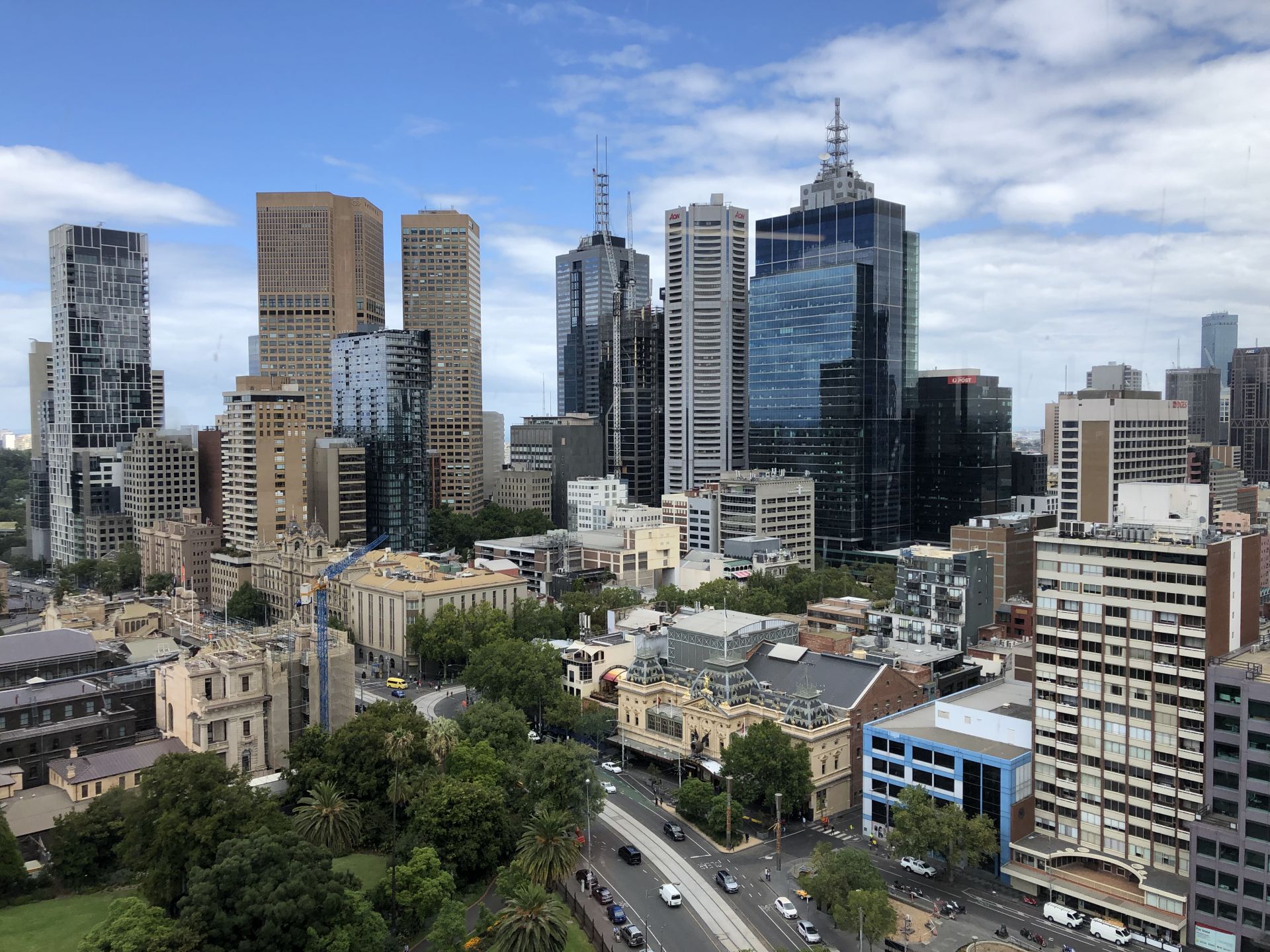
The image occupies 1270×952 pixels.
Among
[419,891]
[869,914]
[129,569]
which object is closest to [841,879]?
[869,914]

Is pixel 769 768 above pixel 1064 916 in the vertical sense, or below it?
above

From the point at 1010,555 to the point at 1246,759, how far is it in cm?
7602

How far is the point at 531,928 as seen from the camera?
178 feet

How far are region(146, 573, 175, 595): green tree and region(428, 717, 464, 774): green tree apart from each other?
4088 inches

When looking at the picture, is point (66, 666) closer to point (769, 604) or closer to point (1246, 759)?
point (769, 604)

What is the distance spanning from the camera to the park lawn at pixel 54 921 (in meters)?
56.8

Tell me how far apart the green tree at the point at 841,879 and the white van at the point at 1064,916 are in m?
11.4

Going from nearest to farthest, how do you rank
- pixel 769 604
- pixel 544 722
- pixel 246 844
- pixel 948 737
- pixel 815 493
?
pixel 246 844, pixel 948 737, pixel 544 722, pixel 769 604, pixel 815 493

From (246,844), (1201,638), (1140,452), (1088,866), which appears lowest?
(1088,866)

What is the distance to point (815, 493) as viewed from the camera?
194m

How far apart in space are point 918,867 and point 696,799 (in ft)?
56.1

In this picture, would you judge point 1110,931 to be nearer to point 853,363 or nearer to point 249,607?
point 249,607

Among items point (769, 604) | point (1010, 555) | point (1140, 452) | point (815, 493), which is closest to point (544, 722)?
point (769, 604)

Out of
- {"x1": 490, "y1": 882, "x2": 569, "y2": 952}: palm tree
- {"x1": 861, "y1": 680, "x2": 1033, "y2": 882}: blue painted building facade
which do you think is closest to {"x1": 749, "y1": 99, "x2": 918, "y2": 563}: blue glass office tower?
{"x1": 861, "y1": 680, "x2": 1033, "y2": 882}: blue painted building facade
